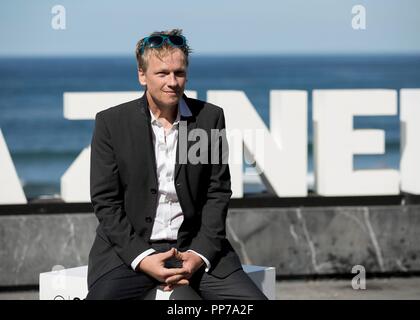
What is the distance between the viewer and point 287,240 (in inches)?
360

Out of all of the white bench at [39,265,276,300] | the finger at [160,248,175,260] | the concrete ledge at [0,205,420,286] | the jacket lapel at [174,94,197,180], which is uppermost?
the jacket lapel at [174,94,197,180]

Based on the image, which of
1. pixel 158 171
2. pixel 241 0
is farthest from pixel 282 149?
pixel 241 0

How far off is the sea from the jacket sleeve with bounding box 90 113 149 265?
21.7 m

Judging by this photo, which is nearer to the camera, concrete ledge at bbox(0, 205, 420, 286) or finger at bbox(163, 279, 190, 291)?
finger at bbox(163, 279, 190, 291)

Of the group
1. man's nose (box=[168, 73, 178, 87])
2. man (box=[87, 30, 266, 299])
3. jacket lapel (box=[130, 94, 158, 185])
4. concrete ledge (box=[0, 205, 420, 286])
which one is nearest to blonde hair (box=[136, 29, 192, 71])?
man (box=[87, 30, 266, 299])

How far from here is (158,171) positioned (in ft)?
18.1

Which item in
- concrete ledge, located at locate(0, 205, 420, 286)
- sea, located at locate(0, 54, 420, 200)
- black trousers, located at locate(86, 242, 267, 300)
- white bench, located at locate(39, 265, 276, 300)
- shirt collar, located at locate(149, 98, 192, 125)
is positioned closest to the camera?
black trousers, located at locate(86, 242, 267, 300)

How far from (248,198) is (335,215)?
72 cm

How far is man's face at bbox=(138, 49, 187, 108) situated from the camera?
17.6 ft

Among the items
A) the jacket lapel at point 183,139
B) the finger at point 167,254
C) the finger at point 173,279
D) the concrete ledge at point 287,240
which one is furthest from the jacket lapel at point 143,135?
the concrete ledge at point 287,240

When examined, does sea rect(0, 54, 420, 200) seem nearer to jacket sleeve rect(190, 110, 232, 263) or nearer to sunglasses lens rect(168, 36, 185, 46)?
jacket sleeve rect(190, 110, 232, 263)

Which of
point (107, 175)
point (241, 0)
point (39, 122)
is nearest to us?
point (107, 175)

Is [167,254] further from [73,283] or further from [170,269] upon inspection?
[73,283]

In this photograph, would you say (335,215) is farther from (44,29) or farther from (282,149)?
(44,29)
